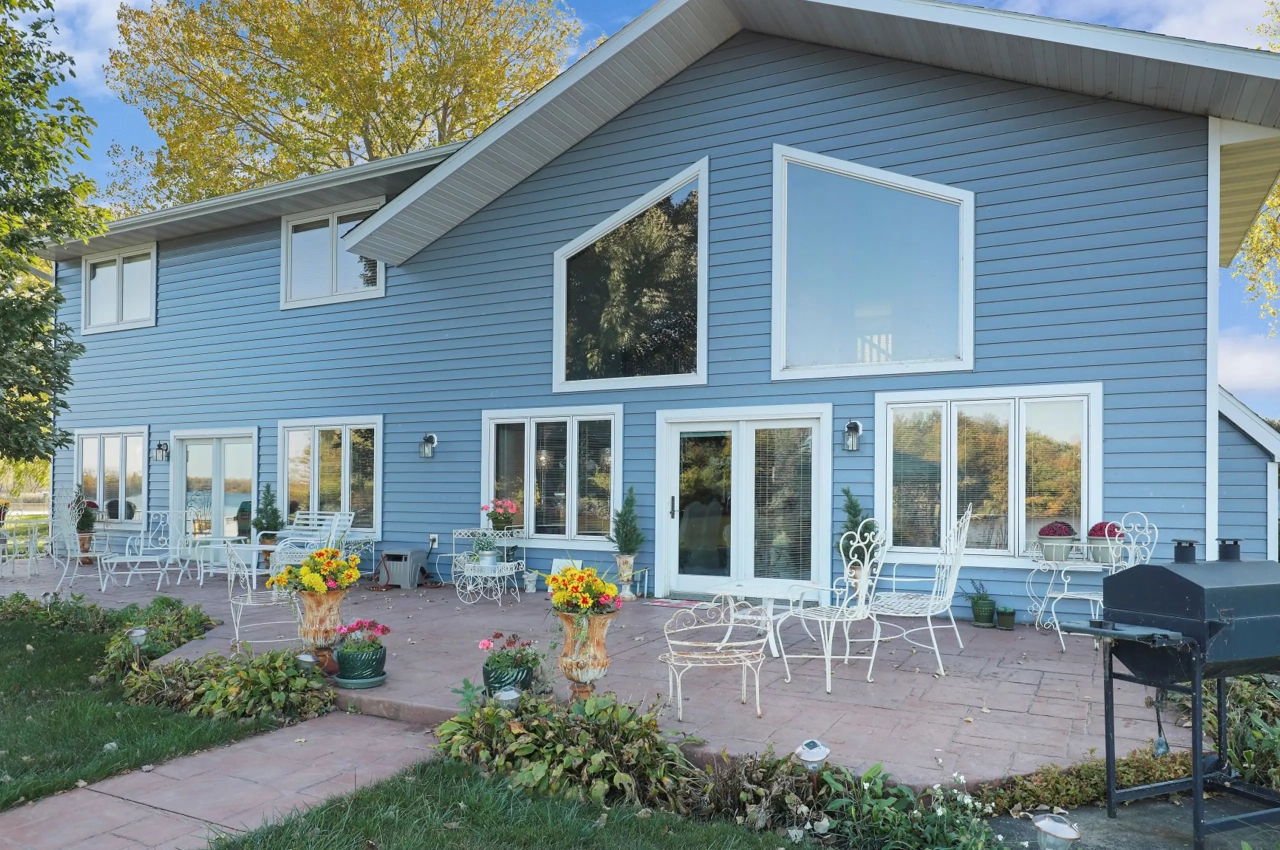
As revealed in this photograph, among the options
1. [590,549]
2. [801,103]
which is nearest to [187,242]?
[590,549]

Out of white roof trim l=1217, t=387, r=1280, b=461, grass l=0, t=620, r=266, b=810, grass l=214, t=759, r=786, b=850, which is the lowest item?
grass l=0, t=620, r=266, b=810

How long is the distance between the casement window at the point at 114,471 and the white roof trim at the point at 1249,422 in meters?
13.4

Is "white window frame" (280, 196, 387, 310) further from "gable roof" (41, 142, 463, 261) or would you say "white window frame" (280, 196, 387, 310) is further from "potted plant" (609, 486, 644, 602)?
"potted plant" (609, 486, 644, 602)

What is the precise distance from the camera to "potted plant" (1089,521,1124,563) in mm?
6178

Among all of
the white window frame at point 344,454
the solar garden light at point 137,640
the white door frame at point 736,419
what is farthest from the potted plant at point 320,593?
the white window frame at point 344,454

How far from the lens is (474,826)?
10.4 feet

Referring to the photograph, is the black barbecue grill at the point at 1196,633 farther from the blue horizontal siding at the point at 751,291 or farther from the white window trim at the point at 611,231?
the white window trim at the point at 611,231

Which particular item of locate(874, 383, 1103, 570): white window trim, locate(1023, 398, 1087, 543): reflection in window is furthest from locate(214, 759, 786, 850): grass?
locate(1023, 398, 1087, 543): reflection in window

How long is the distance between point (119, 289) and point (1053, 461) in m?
13.3

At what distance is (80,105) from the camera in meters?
7.36

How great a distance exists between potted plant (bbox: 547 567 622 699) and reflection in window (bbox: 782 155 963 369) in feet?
13.8

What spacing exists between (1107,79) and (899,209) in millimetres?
1843

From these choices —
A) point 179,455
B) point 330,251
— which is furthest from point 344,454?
point 179,455

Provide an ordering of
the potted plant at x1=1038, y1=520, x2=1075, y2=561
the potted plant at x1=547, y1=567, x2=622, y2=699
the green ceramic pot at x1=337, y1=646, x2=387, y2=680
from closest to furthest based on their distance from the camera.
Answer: the potted plant at x1=547, y1=567, x2=622, y2=699, the green ceramic pot at x1=337, y1=646, x2=387, y2=680, the potted plant at x1=1038, y1=520, x2=1075, y2=561
